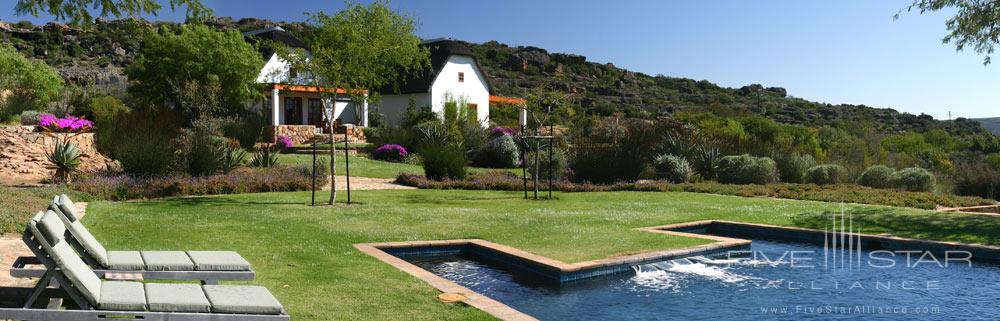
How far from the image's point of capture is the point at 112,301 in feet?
13.3

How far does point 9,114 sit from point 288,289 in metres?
26.1

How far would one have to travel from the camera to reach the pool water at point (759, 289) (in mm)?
6938

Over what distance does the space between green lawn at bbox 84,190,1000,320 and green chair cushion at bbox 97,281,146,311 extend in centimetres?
144

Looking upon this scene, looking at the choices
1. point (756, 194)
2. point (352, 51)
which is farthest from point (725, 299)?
point (756, 194)

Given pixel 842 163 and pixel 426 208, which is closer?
pixel 426 208

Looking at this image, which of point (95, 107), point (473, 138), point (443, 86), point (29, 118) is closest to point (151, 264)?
point (29, 118)

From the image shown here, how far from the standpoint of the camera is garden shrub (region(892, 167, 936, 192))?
1939cm

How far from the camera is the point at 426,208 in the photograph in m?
13.8

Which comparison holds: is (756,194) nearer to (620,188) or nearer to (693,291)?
(620,188)

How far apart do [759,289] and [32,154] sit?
59.6ft

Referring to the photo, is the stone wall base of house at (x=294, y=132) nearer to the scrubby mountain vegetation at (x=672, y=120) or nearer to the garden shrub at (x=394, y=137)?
the garden shrub at (x=394, y=137)

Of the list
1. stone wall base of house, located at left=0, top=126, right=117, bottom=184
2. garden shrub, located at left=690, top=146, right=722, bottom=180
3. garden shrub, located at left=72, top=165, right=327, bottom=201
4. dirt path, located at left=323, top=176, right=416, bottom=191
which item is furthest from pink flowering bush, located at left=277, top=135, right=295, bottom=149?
garden shrub, located at left=690, top=146, right=722, bottom=180

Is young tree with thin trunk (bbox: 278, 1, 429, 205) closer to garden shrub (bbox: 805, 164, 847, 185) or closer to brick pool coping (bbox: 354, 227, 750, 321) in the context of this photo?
brick pool coping (bbox: 354, 227, 750, 321)

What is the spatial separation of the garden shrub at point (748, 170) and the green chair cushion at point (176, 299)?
18268 mm
